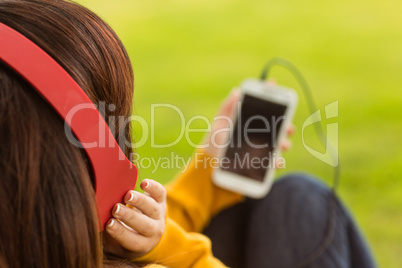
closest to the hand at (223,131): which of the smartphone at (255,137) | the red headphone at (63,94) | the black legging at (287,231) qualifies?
the smartphone at (255,137)

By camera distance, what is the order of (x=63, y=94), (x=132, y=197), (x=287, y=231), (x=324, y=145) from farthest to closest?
(x=324, y=145) → (x=287, y=231) → (x=132, y=197) → (x=63, y=94)

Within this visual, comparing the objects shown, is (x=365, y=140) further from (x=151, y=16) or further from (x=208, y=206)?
(x=151, y=16)

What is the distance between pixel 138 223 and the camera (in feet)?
2.27

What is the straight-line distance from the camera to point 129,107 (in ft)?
2.22

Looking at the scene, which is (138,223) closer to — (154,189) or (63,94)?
(154,189)

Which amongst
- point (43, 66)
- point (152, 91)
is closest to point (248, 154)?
point (43, 66)

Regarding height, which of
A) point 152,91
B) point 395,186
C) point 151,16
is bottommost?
point 395,186

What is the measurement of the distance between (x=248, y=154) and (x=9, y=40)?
769 mm

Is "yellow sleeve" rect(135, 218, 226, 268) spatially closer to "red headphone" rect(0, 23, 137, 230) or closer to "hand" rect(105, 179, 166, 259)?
"hand" rect(105, 179, 166, 259)

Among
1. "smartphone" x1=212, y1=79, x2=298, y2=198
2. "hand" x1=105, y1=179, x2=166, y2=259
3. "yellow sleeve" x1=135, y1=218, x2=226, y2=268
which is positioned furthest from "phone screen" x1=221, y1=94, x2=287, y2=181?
"hand" x1=105, y1=179, x2=166, y2=259

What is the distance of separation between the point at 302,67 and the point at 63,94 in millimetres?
1920

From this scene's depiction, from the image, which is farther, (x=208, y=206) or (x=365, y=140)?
(x=365, y=140)

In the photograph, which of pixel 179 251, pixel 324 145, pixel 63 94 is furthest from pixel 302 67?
pixel 63 94

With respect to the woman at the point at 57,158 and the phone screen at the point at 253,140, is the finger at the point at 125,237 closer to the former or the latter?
the woman at the point at 57,158
